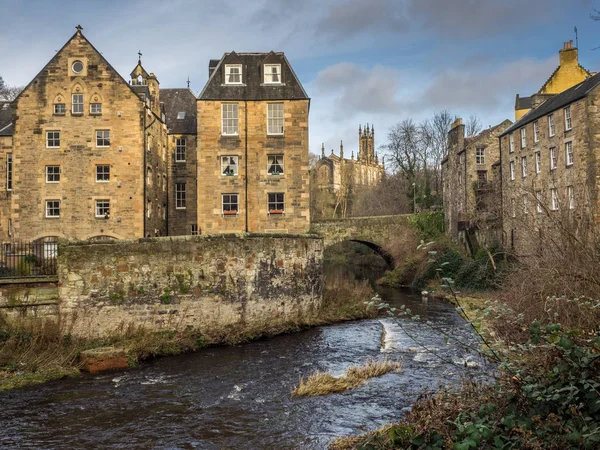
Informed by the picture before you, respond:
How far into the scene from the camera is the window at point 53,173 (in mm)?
29688

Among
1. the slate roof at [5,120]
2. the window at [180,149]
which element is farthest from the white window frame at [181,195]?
the slate roof at [5,120]

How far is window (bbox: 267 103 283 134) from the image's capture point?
98.7ft

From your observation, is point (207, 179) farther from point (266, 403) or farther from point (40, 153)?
point (266, 403)

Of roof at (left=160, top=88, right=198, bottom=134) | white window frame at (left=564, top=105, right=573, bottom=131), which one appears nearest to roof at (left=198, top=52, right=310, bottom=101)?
roof at (left=160, top=88, right=198, bottom=134)

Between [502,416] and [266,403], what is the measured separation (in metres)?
6.95

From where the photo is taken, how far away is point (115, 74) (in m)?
29.9

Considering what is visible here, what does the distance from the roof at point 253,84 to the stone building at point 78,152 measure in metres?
4.34

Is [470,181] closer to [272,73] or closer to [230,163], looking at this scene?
[272,73]

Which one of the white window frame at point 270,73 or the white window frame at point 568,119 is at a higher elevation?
the white window frame at point 270,73

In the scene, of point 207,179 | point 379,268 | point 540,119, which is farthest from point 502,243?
point 207,179

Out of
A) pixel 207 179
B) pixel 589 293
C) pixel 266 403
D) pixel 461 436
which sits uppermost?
→ pixel 207 179

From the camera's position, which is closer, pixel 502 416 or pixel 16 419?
pixel 502 416

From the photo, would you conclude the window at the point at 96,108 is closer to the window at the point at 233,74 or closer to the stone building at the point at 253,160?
the stone building at the point at 253,160

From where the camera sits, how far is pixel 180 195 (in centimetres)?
3688
